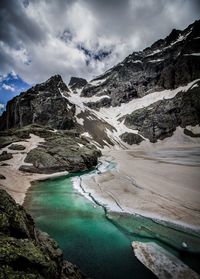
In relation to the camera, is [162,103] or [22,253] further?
[162,103]

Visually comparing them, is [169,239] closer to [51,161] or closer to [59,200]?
[59,200]

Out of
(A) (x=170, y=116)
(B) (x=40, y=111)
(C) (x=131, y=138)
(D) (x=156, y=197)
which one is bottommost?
(D) (x=156, y=197)

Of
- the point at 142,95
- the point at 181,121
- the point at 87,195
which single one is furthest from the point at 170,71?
the point at 87,195

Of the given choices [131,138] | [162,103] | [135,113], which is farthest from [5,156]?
[162,103]

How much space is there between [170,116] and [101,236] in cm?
12928

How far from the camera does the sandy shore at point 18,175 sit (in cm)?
2087

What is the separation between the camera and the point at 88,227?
43.8 ft

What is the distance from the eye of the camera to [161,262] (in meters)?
9.22

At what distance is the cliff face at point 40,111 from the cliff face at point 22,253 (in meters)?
102

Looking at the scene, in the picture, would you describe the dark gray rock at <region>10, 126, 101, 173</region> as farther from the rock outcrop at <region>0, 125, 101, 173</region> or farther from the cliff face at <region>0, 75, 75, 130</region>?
the cliff face at <region>0, 75, 75, 130</region>

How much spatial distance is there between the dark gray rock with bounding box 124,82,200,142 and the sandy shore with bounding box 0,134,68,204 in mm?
96686

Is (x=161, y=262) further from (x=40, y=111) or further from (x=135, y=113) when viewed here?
(x=135, y=113)

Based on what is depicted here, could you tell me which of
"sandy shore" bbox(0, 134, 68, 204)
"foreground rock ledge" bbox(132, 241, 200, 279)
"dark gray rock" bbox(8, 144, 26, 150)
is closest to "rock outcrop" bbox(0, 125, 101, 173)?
"sandy shore" bbox(0, 134, 68, 204)

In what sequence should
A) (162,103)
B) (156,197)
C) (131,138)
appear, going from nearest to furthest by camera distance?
(156,197) < (131,138) < (162,103)
